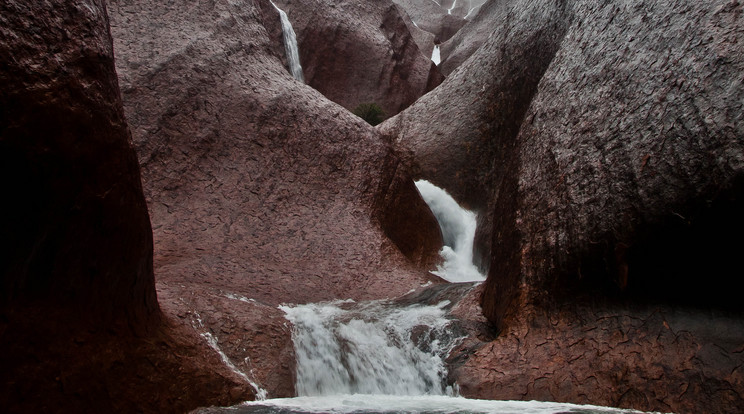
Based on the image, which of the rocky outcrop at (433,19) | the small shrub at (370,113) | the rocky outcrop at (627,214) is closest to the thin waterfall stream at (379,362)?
the rocky outcrop at (627,214)

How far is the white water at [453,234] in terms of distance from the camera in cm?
850

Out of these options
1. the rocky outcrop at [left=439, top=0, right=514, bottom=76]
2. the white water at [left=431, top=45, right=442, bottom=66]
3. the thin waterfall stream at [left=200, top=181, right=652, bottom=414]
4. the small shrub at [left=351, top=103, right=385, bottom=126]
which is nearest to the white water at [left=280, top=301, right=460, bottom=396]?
the thin waterfall stream at [left=200, top=181, right=652, bottom=414]

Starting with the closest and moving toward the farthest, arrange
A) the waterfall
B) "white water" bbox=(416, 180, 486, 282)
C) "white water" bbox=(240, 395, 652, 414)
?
"white water" bbox=(240, 395, 652, 414) → "white water" bbox=(416, 180, 486, 282) → the waterfall

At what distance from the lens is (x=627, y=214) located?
4.32 metres

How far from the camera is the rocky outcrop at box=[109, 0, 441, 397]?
6672mm

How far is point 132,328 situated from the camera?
3.33 metres

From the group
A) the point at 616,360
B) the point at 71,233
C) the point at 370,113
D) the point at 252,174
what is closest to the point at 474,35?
the point at 370,113

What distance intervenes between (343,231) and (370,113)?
7.19 meters

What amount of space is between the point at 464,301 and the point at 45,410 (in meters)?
3.96

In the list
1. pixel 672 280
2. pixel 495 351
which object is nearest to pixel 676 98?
pixel 672 280

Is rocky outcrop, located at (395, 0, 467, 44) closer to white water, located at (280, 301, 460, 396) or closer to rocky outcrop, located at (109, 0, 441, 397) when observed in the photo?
rocky outcrop, located at (109, 0, 441, 397)

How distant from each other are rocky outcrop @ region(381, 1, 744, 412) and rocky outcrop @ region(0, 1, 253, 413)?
8.18 feet

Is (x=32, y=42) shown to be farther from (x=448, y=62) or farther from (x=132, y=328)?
(x=448, y=62)

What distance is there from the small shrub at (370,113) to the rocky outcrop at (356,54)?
912mm
